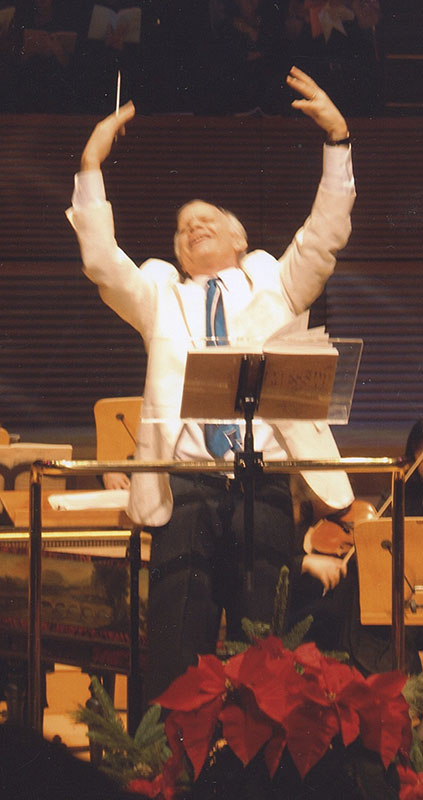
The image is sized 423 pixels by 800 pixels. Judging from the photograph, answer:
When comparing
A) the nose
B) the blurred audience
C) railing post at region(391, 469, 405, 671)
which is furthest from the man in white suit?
the blurred audience

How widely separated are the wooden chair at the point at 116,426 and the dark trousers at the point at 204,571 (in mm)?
1529

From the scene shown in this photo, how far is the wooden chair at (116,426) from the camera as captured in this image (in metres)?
4.31

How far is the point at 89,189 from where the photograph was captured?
2.87m

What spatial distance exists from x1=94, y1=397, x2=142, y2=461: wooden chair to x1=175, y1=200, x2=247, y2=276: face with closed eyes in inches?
51.8

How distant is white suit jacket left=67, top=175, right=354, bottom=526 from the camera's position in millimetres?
2836

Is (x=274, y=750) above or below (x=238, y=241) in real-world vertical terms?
below

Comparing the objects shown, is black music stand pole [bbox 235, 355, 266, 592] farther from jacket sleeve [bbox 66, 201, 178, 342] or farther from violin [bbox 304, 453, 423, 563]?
violin [bbox 304, 453, 423, 563]

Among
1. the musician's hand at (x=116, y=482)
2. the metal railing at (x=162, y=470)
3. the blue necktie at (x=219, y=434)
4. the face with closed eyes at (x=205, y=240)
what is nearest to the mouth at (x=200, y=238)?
the face with closed eyes at (x=205, y=240)

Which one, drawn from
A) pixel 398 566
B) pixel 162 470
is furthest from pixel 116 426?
pixel 398 566

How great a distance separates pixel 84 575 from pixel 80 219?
1.00 m

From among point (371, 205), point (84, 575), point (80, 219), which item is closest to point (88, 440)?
point (371, 205)

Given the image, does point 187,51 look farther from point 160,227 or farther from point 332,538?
point 332,538

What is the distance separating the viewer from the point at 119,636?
3139 mm

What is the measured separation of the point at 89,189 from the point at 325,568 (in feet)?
3.83
